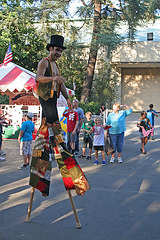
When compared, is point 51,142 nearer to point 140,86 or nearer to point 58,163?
point 58,163

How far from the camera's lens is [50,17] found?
20.4 metres

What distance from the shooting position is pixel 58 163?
3961mm

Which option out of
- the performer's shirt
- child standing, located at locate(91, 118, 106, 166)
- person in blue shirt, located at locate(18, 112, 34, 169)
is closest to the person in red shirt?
the performer's shirt

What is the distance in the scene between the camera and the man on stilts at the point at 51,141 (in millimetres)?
3857

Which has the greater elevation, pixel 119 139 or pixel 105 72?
pixel 105 72

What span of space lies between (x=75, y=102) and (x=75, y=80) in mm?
15247

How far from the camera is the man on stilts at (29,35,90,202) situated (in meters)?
3.86

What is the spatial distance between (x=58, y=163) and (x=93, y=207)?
138 cm

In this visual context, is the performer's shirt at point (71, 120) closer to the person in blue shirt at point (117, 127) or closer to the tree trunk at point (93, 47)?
the person in blue shirt at point (117, 127)

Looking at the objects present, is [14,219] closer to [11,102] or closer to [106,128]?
[106,128]

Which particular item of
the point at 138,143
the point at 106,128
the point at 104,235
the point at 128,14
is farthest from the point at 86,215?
the point at 128,14

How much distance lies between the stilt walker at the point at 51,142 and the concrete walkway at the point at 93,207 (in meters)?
0.39

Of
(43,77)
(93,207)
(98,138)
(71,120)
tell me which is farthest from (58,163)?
(71,120)

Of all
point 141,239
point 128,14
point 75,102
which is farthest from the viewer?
point 128,14
